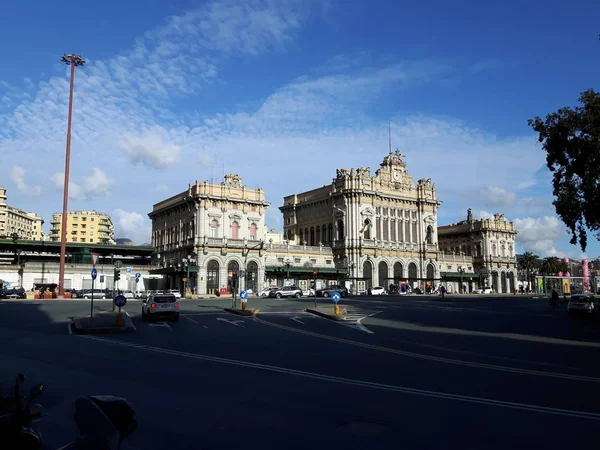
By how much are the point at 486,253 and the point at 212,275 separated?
6193cm

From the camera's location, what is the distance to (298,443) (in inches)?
278

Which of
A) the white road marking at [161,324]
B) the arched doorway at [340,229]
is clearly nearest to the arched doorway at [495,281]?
the arched doorway at [340,229]

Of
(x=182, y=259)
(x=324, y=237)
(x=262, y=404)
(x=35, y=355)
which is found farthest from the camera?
(x=324, y=237)

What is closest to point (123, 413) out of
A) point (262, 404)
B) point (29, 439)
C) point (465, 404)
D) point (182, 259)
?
point (29, 439)

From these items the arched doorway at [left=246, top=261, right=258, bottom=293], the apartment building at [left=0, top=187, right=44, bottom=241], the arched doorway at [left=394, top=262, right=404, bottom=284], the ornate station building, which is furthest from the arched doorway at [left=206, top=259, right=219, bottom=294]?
the apartment building at [left=0, top=187, right=44, bottom=241]

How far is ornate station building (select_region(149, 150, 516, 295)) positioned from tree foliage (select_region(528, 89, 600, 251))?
3781 cm

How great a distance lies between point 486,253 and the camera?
10762 cm

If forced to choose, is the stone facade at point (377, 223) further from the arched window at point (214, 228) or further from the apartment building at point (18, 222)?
the apartment building at point (18, 222)

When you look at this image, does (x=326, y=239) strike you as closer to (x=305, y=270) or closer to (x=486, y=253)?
(x=305, y=270)

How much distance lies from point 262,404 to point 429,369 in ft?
18.5

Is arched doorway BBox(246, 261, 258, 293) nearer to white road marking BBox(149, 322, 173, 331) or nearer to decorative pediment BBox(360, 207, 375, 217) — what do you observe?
decorative pediment BBox(360, 207, 375, 217)

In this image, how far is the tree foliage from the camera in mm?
27750

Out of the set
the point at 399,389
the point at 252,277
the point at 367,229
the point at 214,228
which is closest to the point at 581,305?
the point at 399,389

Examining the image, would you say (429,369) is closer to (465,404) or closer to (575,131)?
(465,404)
